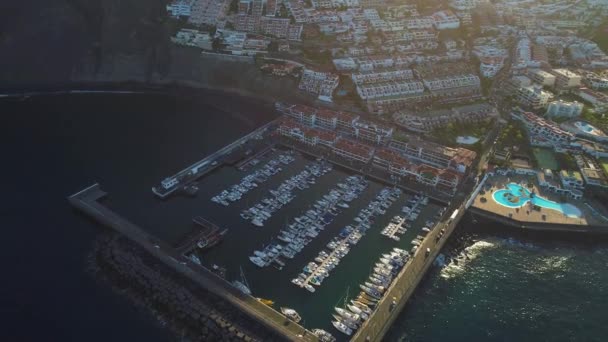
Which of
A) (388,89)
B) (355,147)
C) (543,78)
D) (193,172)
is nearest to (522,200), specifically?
(355,147)

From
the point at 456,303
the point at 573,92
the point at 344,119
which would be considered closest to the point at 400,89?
the point at 344,119

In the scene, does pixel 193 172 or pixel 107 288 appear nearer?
pixel 107 288

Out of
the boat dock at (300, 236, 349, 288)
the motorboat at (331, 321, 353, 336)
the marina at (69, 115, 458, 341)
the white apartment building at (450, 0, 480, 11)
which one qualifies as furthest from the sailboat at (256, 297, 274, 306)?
the white apartment building at (450, 0, 480, 11)

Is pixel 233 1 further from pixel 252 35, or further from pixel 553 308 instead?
pixel 553 308

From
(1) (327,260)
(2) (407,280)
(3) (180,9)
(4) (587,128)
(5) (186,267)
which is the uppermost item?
(4) (587,128)

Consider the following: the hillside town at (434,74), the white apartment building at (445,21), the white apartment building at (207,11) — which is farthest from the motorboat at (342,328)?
the white apartment building at (445,21)

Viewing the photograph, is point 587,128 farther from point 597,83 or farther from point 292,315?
point 292,315

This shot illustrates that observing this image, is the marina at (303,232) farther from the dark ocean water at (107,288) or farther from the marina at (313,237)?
the dark ocean water at (107,288)
